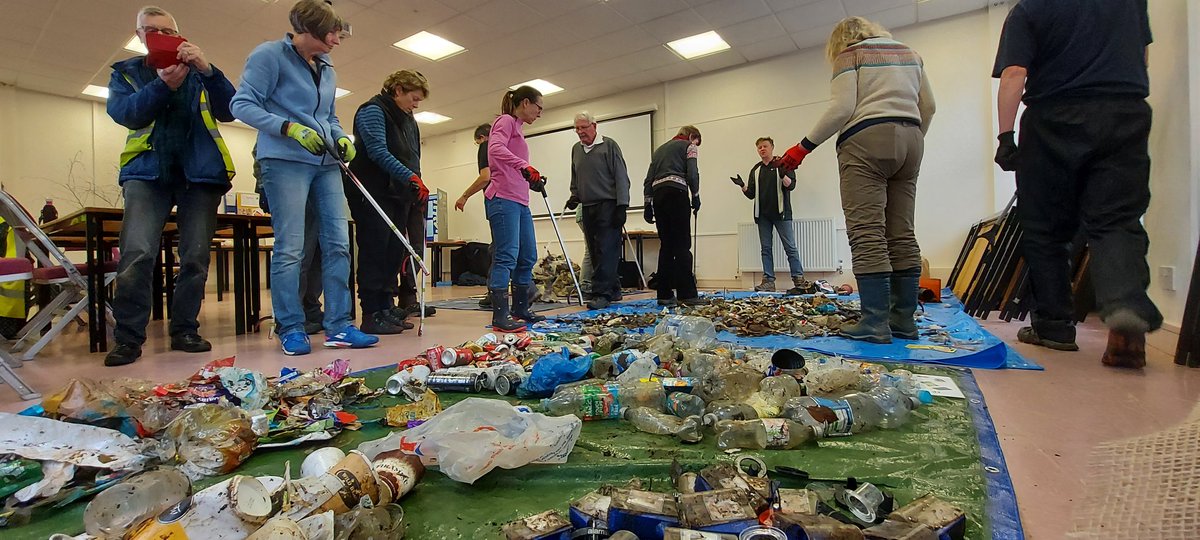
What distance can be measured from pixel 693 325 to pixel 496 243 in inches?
47.0

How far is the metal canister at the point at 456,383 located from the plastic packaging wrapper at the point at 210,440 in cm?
51

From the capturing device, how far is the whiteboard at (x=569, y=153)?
7555 mm

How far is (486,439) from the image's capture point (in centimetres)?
90

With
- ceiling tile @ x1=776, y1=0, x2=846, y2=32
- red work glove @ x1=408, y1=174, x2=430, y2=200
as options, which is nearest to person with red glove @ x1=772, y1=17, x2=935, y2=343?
red work glove @ x1=408, y1=174, x2=430, y2=200

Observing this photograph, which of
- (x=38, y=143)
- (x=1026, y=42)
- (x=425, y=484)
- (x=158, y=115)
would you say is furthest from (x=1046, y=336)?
(x=38, y=143)

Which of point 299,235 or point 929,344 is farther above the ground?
point 299,235

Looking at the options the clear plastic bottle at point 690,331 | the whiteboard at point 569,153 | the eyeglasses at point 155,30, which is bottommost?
the clear plastic bottle at point 690,331

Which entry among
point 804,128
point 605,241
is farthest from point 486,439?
point 804,128

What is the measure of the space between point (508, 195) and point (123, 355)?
5.78 feet

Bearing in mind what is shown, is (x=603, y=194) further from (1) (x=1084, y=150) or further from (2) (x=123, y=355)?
(2) (x=123, y=355)

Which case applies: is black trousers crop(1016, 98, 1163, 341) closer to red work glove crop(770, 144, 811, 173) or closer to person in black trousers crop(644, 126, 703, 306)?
red work glove crop(770, 144, 811, 173)

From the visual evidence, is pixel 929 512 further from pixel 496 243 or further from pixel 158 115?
pixel 158 115

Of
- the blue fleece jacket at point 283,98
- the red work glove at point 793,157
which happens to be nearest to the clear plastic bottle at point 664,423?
the red work glove at point 793,157

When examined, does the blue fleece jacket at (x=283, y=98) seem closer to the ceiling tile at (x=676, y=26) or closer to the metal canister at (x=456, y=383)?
the metal canister at (x=456, y=383)
